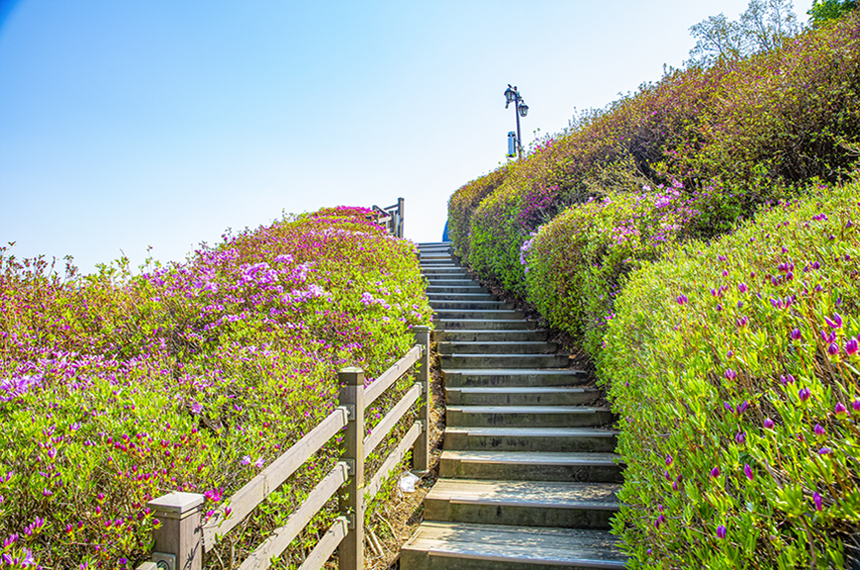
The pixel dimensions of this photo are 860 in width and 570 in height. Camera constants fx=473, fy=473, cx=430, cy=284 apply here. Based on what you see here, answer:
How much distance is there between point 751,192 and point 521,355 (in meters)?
3.84

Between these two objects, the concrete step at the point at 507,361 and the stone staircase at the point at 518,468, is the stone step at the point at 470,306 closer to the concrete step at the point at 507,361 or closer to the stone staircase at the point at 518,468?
the stone staircase at the point at 518,468

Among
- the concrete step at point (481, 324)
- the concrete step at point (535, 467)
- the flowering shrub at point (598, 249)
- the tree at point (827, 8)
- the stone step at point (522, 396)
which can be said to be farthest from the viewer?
the tree at point (827, 8)

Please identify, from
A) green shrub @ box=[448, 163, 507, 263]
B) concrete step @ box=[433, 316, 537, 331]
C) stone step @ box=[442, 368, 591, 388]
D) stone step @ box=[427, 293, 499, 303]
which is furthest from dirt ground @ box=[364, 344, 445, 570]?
green shrub @ box=[448, 163, 507, 263]

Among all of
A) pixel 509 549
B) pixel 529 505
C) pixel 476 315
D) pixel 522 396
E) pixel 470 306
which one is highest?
pixel 470 306

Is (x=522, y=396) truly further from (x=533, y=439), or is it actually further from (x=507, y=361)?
(x=507, y=361)

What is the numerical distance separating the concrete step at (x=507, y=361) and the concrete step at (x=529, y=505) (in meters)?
2.72

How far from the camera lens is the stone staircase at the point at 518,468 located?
13.0 feet

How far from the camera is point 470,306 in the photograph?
1012 centimetres

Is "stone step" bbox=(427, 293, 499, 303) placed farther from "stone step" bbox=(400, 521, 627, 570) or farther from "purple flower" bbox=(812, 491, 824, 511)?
"purple flower" bbox=(812, 491, 824, 511)

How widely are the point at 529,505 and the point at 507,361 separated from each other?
10.6 ft

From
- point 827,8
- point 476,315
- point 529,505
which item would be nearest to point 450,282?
point 476,315

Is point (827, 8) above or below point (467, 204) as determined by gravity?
above

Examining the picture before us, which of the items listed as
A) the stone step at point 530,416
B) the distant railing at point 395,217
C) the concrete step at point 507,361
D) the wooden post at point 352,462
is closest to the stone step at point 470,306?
the concrete step at point 507,361

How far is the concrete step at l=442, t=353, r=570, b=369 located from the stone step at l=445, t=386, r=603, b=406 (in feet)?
2.85
